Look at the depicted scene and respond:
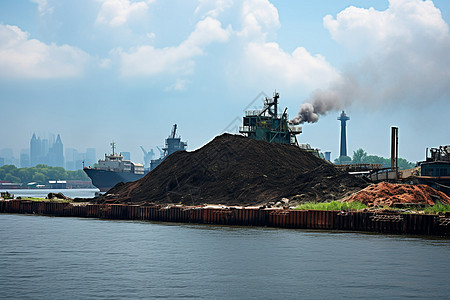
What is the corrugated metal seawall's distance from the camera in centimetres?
5334

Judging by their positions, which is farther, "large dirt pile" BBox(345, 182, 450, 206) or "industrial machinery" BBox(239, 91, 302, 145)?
"industrial machinery" BBox(239, 91, 302, 145)

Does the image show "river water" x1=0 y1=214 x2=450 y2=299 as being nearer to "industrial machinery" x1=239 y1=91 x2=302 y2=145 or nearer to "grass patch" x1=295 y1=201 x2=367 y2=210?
"grass patch" x1=295 y1=201 x2=367 y2=210

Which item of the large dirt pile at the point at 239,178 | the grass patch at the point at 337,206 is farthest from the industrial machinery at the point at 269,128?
the grass patch at the point at 337,206

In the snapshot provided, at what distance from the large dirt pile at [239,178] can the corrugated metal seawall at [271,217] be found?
566 centimetres

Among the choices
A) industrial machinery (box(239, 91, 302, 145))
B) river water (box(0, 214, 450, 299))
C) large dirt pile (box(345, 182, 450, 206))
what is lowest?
river water (box(0, 214, 450, 299))

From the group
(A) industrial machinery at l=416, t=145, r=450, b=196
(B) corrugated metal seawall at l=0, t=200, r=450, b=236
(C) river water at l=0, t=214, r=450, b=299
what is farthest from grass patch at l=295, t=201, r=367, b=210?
(A) industrial machinery at l=416, t=145, r=450, b=196

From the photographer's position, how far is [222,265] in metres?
39.4

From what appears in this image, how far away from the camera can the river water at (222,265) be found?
31188mm

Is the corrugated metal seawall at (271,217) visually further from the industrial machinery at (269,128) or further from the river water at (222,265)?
the industrial machinery at (269,128)

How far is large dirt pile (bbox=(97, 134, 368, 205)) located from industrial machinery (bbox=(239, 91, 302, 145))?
61.2 ft

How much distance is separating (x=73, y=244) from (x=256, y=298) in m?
24.7

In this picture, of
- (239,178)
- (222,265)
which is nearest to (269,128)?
(239,178)

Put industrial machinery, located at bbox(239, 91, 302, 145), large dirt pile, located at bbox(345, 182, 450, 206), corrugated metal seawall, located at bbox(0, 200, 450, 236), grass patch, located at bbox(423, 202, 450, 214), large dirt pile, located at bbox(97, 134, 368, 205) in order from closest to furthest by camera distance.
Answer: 1. corrugated metal seawall, located at bbox(0, 200, 450, 236)
2. grass patch, located at bbox(423, 202, 450, 214)
3. large dirt pile, located at bbox(345, 182, 450, 206)
4. large dirt pile, located at bbox(97, 134, 368, 205)
5. industrial machinery, located at bbox(239, 91, 302, 145)

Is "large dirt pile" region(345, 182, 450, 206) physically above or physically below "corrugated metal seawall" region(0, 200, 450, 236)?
above
